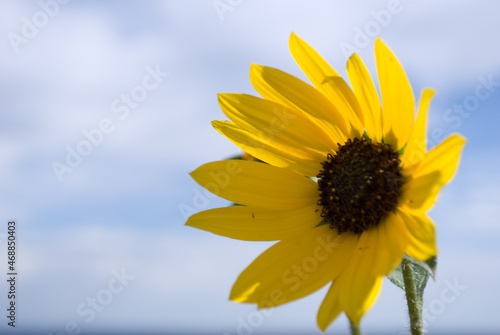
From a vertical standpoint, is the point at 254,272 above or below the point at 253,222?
below

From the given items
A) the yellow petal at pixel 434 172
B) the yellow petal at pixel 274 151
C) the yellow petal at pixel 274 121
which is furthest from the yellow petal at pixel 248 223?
the yellow petal at pixel 434 172

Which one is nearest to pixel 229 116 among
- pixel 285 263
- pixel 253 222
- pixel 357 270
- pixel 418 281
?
pixel 253 222

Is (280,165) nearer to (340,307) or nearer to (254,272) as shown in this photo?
(254,272)

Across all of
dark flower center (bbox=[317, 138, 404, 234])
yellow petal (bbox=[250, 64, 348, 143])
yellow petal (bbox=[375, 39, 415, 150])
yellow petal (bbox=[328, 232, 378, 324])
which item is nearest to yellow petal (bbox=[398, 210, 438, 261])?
yellow petal (bbox=[328, 232, 378, 324])

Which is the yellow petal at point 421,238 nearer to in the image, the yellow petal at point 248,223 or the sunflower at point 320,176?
the sunflower at point 320,176

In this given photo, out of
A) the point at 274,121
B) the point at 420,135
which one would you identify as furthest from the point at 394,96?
the point at 274,121

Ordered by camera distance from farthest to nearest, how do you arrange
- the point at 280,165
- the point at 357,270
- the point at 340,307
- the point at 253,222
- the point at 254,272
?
the point at 280,165, the point at 253,222, the point at 254,272, the point at 357,270, the point at 340,307
